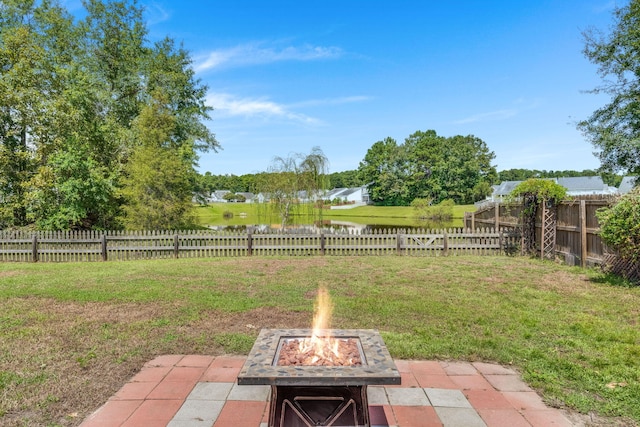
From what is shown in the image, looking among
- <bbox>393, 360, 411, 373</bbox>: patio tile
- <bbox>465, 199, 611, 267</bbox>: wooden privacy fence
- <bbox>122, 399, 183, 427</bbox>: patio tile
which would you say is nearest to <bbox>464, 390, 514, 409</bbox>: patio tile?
<bbox>393, 360, 411, 373</bbox>: patio tile

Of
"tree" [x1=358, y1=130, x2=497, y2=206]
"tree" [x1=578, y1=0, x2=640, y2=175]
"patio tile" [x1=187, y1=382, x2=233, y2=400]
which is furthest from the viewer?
"tree" [x1=358, y1=130, x2=497, y2=206]

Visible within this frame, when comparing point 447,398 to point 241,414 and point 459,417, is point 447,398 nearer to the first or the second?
point 459,417

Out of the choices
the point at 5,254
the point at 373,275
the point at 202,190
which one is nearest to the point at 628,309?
the point at 373,275

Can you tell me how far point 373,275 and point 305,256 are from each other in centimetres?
386

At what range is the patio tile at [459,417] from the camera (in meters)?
2.47

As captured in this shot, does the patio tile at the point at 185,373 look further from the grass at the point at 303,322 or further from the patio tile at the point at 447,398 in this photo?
the patio tile at the point at 447,398

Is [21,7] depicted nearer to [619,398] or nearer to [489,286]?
[489,286]

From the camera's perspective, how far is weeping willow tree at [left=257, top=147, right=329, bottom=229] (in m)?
16.5

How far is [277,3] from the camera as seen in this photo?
40.8 ft

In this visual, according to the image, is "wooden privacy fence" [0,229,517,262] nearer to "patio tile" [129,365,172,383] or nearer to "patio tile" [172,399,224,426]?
"patio tile" [129,365,172,383]

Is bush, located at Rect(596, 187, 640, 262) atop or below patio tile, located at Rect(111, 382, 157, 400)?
atop

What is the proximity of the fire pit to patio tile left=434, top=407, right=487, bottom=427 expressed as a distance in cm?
81

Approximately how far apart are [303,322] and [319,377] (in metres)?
2.93

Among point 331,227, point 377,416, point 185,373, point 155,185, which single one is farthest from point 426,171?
point 377,416
